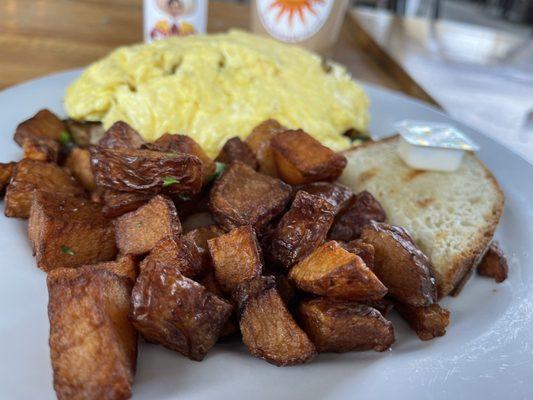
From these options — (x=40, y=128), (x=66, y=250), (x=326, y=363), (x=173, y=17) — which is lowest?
(x=326, y=363)

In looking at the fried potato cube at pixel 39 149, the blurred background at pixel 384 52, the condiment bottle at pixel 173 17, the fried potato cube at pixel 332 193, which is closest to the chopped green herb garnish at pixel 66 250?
the fried potato cube at pixel 39 149

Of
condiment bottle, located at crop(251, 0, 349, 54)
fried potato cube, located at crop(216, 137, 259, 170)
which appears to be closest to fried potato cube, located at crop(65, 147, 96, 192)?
fried potato cube, located at crop(216, 137, 259, 170)

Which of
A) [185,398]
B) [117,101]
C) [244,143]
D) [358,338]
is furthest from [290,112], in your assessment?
[185,398]

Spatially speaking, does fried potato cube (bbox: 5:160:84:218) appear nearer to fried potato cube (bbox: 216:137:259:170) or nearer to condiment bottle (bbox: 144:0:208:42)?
fried potato cube (bbox: 216:137:259:170)

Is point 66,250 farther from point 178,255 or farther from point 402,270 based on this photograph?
point 402,270

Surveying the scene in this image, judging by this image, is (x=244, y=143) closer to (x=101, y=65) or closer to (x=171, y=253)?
(x=171, y=253)

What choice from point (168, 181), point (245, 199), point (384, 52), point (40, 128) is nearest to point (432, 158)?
point (245, 199)
